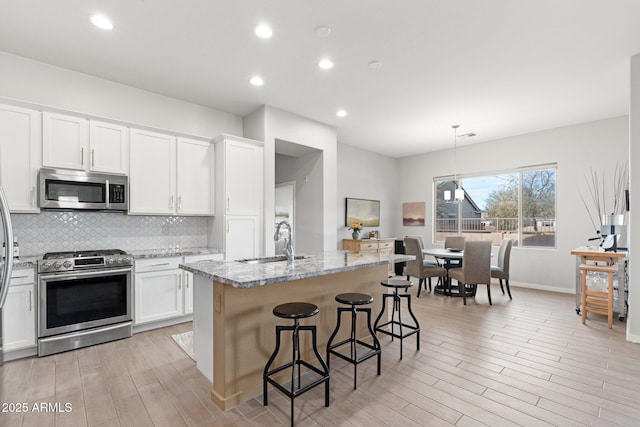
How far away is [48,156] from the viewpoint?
3.19 meters

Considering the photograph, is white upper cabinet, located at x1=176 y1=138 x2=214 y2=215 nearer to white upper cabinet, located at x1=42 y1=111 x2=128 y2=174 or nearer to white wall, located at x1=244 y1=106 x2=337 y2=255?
white upper cabinet, located at x1=42 y1=111 x2=128 y2=174

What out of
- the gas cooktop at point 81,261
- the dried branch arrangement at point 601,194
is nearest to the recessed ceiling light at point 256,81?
the gas cooktop at point 81,261

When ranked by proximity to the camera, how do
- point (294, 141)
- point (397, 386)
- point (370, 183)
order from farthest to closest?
point (370, 183)
point (294, 141)
point (397, 386)

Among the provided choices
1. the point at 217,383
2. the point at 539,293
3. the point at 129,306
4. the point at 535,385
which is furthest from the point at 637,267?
the point at 129,306

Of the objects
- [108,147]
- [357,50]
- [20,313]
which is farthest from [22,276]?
[357,50]

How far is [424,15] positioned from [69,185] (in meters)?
3.84

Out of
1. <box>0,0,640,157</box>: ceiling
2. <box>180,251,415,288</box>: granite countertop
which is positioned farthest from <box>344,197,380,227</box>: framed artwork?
<box>180,251,415,288</box>: granite countertop

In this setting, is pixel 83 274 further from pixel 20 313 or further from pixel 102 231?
pixel 102 231

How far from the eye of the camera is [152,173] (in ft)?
12.8

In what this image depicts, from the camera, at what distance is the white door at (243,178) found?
428 cm

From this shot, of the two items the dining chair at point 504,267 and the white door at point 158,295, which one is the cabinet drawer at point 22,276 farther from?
the dining chair at point 504,267

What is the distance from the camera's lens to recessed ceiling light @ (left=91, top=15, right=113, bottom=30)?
2624 millimetres

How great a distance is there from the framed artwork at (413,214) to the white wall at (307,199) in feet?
11.0

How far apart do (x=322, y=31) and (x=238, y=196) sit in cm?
239
